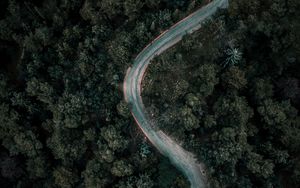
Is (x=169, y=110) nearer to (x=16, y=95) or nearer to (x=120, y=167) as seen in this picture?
(x=120, y=167)

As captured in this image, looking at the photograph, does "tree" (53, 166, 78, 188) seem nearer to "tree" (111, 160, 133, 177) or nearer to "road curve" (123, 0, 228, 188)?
"tree" (111, 160, 133, 177)

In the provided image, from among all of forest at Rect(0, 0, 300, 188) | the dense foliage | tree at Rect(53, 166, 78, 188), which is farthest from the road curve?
tree at Rect(53, 166, 78, 188)

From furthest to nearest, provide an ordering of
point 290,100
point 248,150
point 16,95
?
point 16,95, point 290,100, point 248,150

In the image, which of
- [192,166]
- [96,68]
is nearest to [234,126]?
[192,166]

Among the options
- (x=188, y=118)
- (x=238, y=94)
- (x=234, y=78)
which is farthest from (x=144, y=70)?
(x=238, y=94)

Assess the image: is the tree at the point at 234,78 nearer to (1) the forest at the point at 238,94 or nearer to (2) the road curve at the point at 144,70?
(1) the forest at the point at 238,94

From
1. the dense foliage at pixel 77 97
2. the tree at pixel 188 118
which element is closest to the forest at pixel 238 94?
the tree at pixel 188 118

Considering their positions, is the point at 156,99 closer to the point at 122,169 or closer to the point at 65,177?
the point at 122,169
